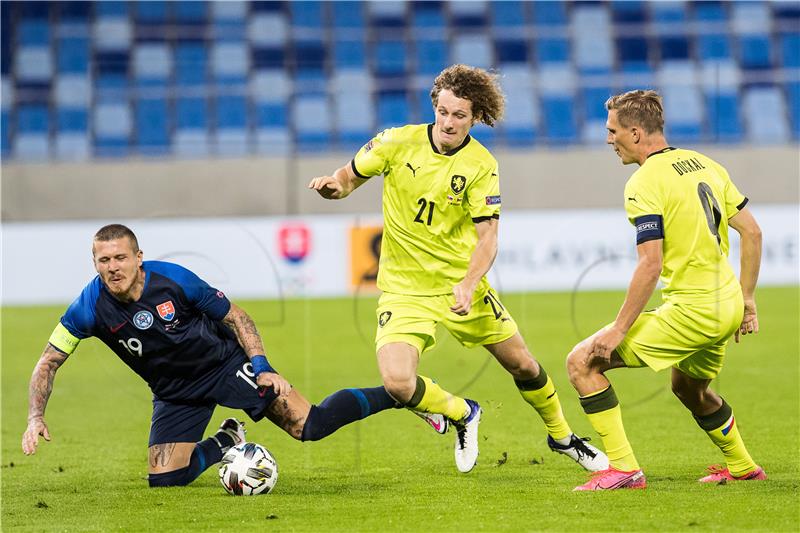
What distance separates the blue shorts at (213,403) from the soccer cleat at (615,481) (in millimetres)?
1663

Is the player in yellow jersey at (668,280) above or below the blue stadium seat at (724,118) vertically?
below

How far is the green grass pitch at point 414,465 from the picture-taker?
4891 mm

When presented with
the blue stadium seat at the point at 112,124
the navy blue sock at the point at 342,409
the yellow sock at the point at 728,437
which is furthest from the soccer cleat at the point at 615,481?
the blue stadium seat at the point at 112,124

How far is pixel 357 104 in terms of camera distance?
67.4 ft

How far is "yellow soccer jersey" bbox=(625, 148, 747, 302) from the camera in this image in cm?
514

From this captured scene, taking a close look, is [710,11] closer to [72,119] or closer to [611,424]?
[72,119]

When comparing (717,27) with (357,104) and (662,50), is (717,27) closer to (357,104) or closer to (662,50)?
(662,50)

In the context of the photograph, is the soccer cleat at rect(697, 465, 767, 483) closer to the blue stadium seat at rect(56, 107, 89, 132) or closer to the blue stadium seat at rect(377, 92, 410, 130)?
the blue stadium seat at rect(377, 92, 410, 130)

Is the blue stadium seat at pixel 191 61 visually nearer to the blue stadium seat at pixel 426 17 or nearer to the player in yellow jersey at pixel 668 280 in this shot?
the blue stadium seat at pixel 426 17

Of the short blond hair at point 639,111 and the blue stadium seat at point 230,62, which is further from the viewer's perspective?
the blue stadium seat at point 230,62

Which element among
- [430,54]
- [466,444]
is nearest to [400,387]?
[466,444]

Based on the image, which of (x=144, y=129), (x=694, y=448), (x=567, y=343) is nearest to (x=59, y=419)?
(x=694, y=448)

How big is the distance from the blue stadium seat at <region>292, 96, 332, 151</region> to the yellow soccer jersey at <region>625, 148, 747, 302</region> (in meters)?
15.3

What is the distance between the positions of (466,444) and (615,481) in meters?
0.89
